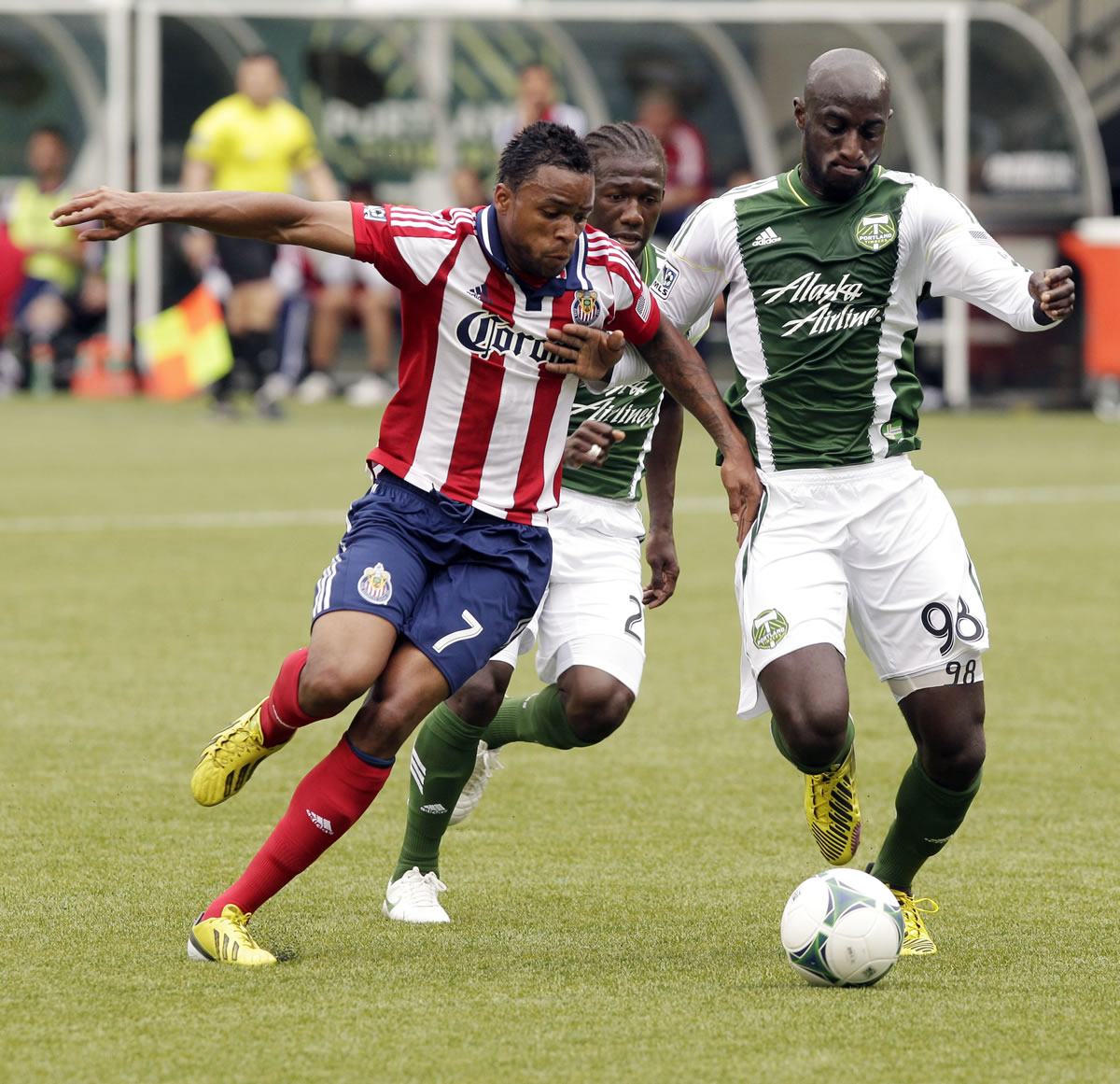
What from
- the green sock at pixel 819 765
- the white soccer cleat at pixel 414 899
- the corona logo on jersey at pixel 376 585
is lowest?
the white soccer cleat at pixel 414 899

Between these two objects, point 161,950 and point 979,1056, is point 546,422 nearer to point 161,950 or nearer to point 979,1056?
point 161,950

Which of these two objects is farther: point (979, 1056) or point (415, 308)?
point (415, 308)

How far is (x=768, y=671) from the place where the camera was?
5.07m

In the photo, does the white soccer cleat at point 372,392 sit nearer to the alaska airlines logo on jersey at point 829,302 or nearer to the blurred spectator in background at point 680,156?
the blurred spectator in background at point 680,156

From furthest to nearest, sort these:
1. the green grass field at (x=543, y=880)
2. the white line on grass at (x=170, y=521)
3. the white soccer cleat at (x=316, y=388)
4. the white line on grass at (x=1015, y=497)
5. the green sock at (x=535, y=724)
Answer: the white soccer cleat at (x=316, y=388) < the white line on grass at (x=1015, y=497) < the white line on grass at (x=170, y=521) < the green sock at (x=535, y=724) < the green grass field at (x=543, y=880)

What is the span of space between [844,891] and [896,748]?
2686mm

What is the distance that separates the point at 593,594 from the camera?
5730 mm

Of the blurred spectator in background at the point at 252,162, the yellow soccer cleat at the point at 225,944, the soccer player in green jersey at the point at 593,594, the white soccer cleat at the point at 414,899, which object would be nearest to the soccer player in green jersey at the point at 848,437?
the soccer player in green jersey at the point at 593,594

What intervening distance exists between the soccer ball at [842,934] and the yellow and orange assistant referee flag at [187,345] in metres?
14.5

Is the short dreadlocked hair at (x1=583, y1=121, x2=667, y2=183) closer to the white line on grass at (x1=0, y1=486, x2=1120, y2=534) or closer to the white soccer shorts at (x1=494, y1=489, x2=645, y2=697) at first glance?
the white soccer shorts at (x1=494, y1=489, x2=645, y2=697)

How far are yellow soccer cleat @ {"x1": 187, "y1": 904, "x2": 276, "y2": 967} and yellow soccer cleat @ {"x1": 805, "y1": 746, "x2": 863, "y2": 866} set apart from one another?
145cm

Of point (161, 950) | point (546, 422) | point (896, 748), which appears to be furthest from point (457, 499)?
point (896, 748)

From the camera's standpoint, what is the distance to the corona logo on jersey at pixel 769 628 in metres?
5.09

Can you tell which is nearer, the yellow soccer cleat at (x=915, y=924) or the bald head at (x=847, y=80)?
the yellow soccer cleat at (x=915, y=924)
